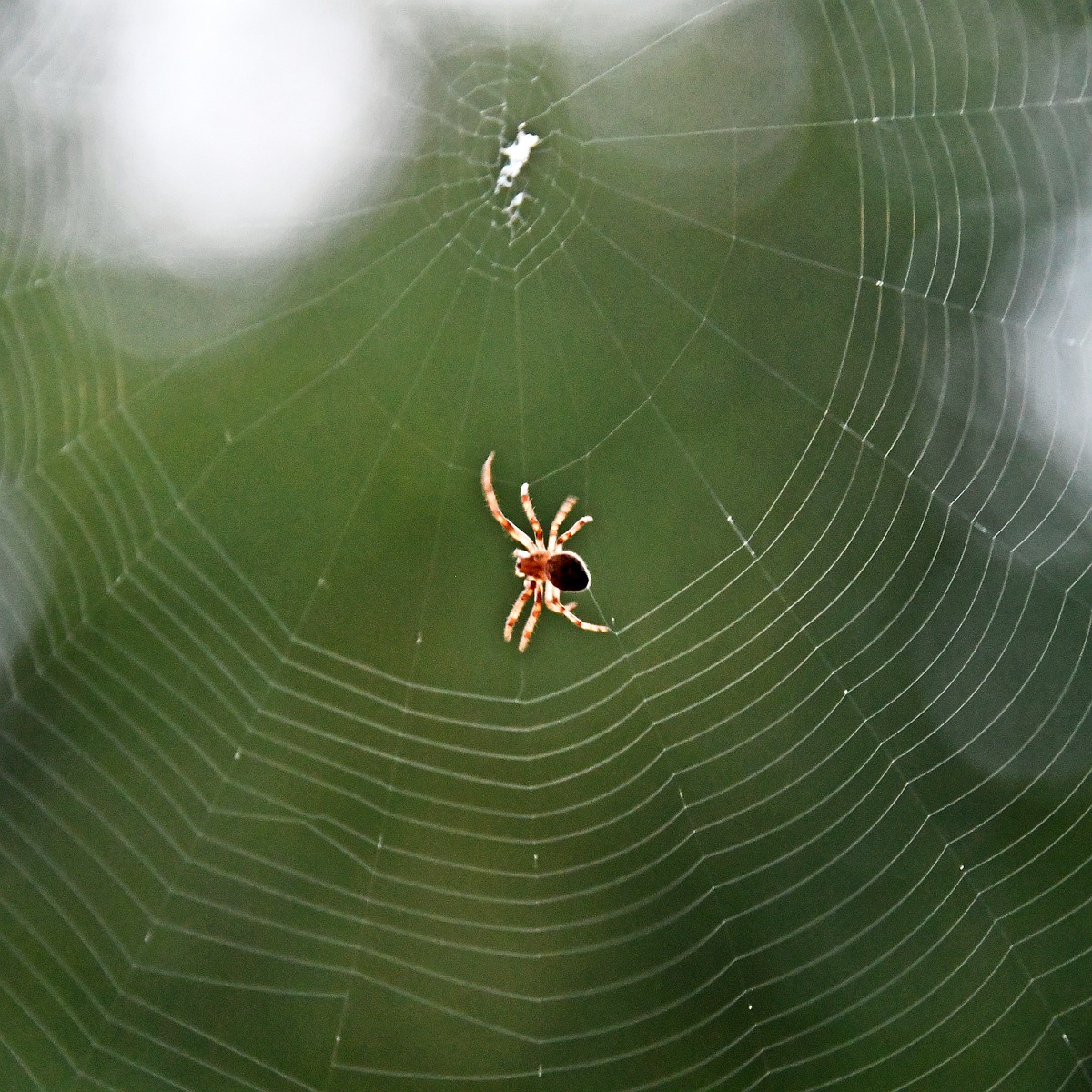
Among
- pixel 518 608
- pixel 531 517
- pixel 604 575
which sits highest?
pixel 604 575

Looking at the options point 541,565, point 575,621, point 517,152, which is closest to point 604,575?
point 575,621

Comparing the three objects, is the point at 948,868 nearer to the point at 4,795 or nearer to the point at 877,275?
the point at 877,275

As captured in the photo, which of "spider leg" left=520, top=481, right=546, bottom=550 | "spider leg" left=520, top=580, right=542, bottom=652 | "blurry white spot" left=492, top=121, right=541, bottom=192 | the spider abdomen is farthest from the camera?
"spider leg" left=520, top=580, right=542, bottom=652

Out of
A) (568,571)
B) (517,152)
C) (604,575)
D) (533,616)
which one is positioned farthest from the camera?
(604,575)

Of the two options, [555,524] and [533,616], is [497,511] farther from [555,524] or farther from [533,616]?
[533,616]

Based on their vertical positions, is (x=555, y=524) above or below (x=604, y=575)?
below

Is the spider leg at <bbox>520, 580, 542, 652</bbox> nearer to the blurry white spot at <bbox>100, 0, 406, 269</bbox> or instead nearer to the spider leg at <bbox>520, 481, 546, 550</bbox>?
the spider leg at <bbox>520, 481, 546, 550</bbox>

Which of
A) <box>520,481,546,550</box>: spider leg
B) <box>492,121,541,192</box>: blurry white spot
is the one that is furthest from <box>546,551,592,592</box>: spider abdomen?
A: <box>492,121,541,192</box>: blurry white spot

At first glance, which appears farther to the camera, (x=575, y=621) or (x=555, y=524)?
(x=575, y=621)
